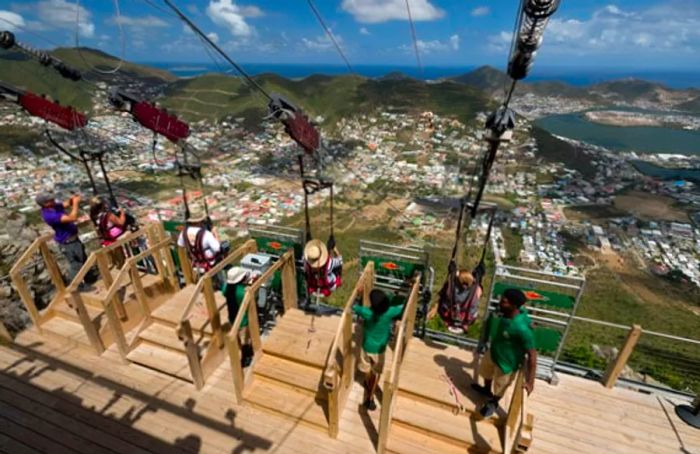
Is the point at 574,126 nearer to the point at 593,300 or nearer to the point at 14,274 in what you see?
the point at 593,300

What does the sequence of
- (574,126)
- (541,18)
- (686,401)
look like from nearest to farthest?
1. (541,18)
2. (686,401)
3. (574,126)

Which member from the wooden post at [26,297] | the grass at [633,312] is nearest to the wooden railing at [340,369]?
the wooden post at [26,297]

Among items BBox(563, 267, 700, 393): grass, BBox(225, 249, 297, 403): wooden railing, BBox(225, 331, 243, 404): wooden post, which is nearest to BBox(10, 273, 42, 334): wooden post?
BBox(225, 249, 297, 403): wooden railing

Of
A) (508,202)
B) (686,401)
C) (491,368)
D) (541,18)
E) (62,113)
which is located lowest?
(508,202)

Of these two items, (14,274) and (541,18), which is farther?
(14,274)

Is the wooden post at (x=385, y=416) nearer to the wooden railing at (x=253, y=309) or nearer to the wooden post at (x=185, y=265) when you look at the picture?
the wooden railing at (x=253, y=309)

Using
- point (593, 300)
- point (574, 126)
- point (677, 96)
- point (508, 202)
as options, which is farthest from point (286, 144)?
point (677, 96)

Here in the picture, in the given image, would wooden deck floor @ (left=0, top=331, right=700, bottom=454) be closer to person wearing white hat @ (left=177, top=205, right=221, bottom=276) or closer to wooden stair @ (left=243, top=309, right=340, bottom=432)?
wooden stair @ (left=243, top=309, right=340, bottom=432)

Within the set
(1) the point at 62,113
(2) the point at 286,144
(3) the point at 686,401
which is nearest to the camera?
(3) the point at 686,401

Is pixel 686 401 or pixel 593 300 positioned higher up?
pixel 686 401
